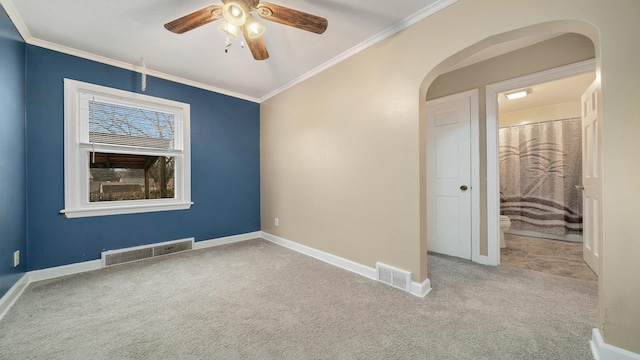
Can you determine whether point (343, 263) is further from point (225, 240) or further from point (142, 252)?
point (142, 252)

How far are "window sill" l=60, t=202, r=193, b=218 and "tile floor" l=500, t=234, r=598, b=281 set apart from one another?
13.9ft

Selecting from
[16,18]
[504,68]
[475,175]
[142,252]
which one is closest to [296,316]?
[142,252]

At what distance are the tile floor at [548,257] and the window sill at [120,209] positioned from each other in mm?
4239

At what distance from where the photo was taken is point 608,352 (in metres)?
1.22

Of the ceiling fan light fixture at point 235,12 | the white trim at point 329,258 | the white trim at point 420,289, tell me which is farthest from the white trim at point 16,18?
the white trim at point 420,289

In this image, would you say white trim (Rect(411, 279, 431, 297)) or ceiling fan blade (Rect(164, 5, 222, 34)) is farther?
white trim (Rect(411, 279, 431, 297))

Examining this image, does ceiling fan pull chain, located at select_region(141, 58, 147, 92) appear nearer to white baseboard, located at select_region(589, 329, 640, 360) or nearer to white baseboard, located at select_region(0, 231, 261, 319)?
white baseboard, located at select_region(0, 231, 261, 319)

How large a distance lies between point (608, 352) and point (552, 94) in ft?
13.0

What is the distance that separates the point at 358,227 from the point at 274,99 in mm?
2473

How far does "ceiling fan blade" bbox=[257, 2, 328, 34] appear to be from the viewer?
1.53 m

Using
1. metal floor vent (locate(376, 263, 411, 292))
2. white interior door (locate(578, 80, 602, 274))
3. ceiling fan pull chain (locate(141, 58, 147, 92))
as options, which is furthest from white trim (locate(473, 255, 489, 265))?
ceiling fan pull chain (locate(141, 58, 147, 92))

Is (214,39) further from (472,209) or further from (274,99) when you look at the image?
(472,209)

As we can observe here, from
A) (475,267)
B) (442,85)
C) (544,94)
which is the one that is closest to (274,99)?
(442,85)

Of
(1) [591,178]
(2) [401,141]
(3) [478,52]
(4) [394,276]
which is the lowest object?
(4) [394,276]
